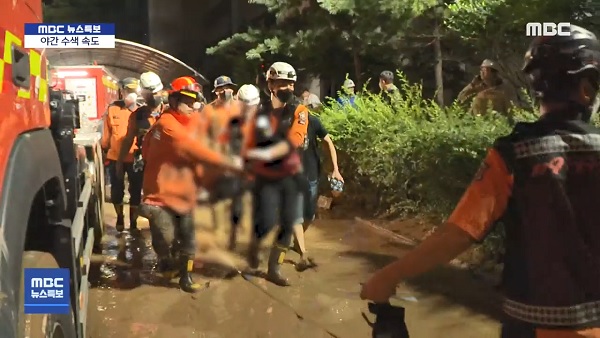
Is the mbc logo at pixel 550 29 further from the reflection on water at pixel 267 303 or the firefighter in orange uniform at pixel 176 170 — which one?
the firefighter in orange uniform at pixel 176 170

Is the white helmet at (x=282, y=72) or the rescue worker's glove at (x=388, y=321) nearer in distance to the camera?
the rescue worker's glove at (x=388, y=321)

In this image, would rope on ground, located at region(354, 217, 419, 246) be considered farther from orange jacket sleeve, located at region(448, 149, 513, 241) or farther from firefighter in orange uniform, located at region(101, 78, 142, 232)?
firefighter in orange uniform, located at region(101, 78, 142, 232)

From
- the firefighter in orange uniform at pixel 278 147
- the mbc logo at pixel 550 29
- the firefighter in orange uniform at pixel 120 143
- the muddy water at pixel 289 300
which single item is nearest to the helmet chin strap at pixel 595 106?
the mbc logo at pixel 550 29

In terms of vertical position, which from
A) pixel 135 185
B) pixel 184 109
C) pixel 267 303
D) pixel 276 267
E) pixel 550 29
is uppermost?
pixel 550 29

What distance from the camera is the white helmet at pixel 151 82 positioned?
1.70 meters

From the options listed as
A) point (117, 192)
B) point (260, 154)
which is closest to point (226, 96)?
point (260, 154)

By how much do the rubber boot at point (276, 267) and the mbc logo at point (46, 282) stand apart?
0.80 m

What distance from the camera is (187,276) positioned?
1955 mm

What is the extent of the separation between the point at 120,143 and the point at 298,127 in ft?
2.75

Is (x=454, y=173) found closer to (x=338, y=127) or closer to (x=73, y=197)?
(x=338, y=127)

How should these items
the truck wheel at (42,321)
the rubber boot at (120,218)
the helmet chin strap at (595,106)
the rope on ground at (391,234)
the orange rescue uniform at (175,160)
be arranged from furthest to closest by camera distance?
the rubber boot at (120,218)
the orange rescue uniform at (175,160)
the rope on ground at (391,234)
the helmet chin strap at (595,106)
the truck wheel at (42,321)

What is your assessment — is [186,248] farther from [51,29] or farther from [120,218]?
[51,29]

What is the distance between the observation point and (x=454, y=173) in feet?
5.02

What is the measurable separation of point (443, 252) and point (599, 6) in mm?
629
